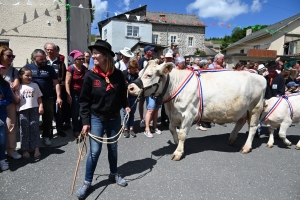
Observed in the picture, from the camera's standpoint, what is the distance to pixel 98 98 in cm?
276

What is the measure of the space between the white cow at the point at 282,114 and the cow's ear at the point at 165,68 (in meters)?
2.64

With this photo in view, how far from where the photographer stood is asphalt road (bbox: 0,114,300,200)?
2932 millimetres

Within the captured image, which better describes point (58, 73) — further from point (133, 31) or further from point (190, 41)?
point (190, 41)

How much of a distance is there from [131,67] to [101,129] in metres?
2.59

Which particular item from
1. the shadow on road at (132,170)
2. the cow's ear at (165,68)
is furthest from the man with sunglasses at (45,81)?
the cow's ear at (165,68)

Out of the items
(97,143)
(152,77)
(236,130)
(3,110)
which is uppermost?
(152,77)

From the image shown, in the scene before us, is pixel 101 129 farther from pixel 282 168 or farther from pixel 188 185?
pixel 282 168

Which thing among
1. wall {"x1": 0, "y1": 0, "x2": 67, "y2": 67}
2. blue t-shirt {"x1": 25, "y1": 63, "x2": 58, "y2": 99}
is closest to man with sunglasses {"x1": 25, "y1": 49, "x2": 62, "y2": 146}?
blue t-shirt {"x1": 25, "y1": 63, "x2": 58, "y2": 99}

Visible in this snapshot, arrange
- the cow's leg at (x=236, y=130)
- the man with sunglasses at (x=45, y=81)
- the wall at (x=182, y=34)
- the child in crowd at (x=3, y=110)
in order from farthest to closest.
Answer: the wall at (x=182, y=34), the cow's leg at (x=236, y=130), the man with sunglasses at (x=45, y=81), the child in crowd at (x=3, y=110)

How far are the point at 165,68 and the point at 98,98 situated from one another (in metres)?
1.48

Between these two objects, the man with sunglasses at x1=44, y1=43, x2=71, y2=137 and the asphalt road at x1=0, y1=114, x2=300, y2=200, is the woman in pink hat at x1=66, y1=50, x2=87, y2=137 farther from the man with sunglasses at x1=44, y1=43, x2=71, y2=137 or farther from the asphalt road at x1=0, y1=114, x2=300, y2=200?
the asphalt road at x1=0, y1=114, x2=300, y2=200

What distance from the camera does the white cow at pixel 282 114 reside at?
15.2 ft

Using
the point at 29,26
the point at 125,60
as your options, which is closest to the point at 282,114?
the point at 125,60

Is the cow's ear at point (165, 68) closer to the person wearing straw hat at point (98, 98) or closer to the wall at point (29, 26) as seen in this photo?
the person wearing straw hat at point (98, 98)
